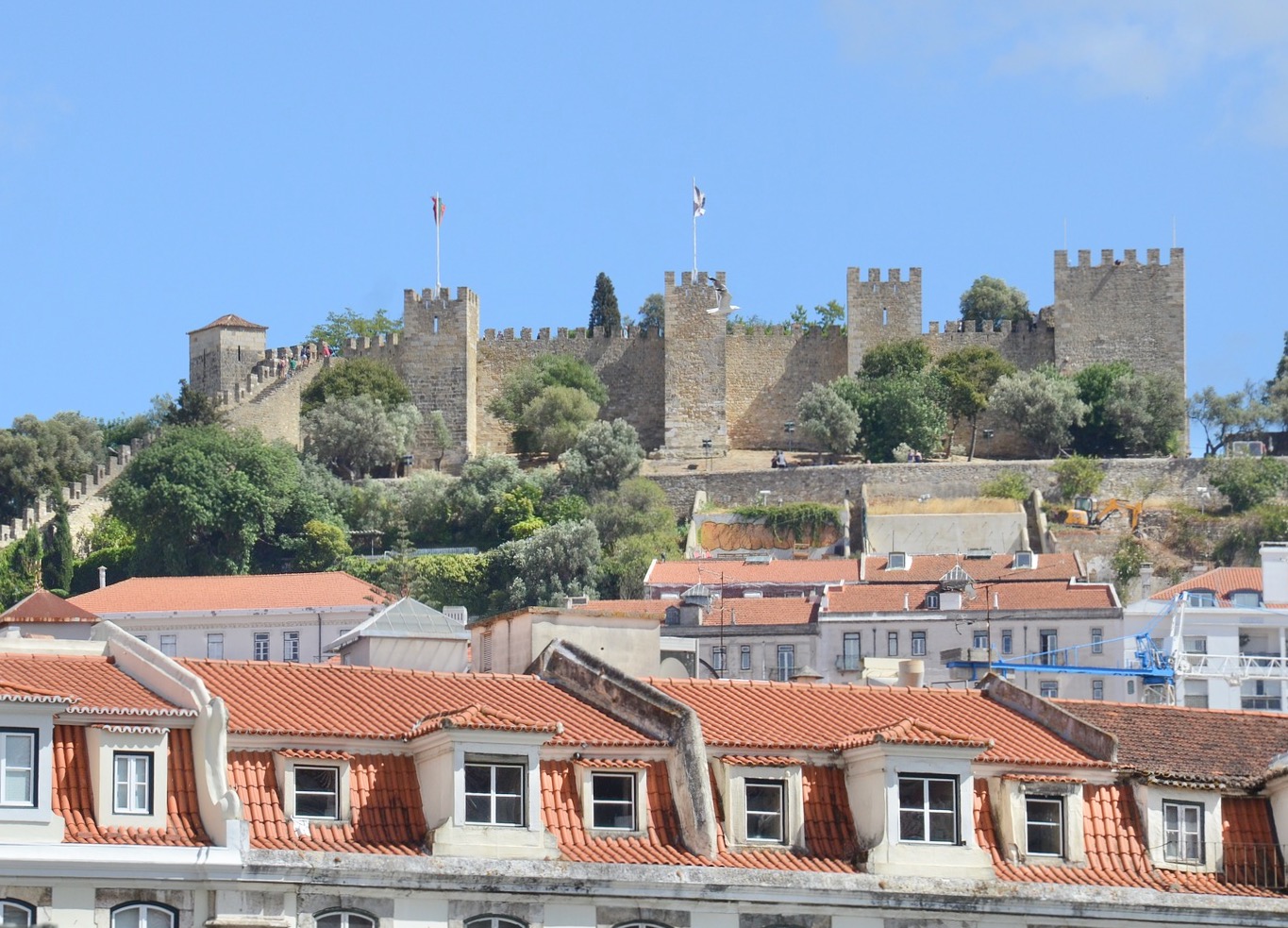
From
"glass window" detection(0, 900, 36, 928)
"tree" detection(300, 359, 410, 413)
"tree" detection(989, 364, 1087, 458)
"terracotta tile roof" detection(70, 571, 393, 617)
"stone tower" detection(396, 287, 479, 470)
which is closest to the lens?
"glass window" detection(0, 900, 36, 928)

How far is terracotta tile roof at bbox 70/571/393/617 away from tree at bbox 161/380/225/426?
84.3 feet

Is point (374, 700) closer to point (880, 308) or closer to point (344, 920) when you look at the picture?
point (344, 920)

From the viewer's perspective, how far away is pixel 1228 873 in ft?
83.3

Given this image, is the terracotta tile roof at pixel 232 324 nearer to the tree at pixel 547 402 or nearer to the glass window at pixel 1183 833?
the tree at pixel 547 402

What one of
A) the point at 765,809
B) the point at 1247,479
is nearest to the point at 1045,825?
the point at 765,809

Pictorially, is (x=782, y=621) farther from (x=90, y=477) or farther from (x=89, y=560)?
(x=90, y=477)

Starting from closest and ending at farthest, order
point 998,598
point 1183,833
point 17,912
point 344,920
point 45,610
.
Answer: point 17,912 → point 344,920 → point 1183,833 → point 45,610 → point 998,598

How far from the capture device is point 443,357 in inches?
4094

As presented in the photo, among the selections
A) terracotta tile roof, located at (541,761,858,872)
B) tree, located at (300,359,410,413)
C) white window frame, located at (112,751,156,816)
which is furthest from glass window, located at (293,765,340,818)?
tree, located at (300,359,410,413)

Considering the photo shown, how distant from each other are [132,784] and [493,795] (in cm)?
268

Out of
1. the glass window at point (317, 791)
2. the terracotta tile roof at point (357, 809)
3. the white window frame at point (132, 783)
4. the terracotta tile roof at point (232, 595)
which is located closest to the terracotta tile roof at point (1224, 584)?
the terracotta tile roof at point (232, 595)

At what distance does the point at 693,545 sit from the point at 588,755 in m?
62.0

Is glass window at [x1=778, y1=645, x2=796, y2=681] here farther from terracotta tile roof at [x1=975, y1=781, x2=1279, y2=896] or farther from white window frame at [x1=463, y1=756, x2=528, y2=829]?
white window frame at [x1=463, y1=756, x2=528, y2=829]

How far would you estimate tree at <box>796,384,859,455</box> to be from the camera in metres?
95.1
